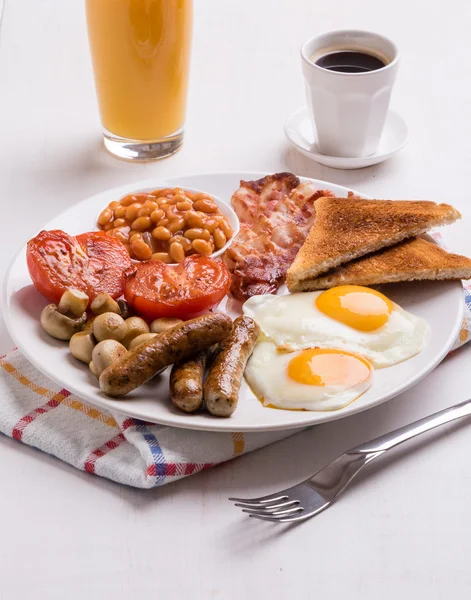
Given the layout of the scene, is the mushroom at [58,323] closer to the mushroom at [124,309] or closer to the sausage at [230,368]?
the mushroom at [124,309]

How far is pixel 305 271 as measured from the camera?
2.74 metres

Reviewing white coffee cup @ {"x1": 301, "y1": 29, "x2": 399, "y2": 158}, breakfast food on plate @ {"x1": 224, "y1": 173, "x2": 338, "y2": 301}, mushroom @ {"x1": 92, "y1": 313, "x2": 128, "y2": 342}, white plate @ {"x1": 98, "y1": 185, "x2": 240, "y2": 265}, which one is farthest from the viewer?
white coffee cup @ {"x1": 301, "y1": 29, "x2": 399, "y2": 158}

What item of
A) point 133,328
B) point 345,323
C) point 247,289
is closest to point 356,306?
point 345,323

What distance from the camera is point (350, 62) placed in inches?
144

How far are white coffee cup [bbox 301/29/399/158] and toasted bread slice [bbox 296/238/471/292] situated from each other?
945 millimetres

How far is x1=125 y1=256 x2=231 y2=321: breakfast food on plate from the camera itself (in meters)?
2.61

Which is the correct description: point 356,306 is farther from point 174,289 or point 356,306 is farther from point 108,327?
point 108,327

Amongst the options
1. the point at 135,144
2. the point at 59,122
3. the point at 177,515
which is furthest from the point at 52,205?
the point at 177,515

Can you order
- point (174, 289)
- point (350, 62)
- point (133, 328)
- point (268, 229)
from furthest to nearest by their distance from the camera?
1. point (350, 62)
2. point (268, 229)
3. point (174, 289)
4. point (133, 328)

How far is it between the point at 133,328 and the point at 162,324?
9 centimetres

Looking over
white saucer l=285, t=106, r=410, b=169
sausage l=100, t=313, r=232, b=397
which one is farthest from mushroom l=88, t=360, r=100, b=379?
white saucer l=285, t=106, r=410, b=169

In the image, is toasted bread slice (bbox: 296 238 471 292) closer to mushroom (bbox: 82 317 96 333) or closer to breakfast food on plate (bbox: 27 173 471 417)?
breakfast food on plate (bbox: 27 173 471 417)

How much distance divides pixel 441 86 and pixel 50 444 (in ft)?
10.1

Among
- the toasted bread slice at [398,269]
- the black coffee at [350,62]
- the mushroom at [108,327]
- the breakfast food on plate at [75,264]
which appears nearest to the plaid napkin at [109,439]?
the mushroom at [108,327]
